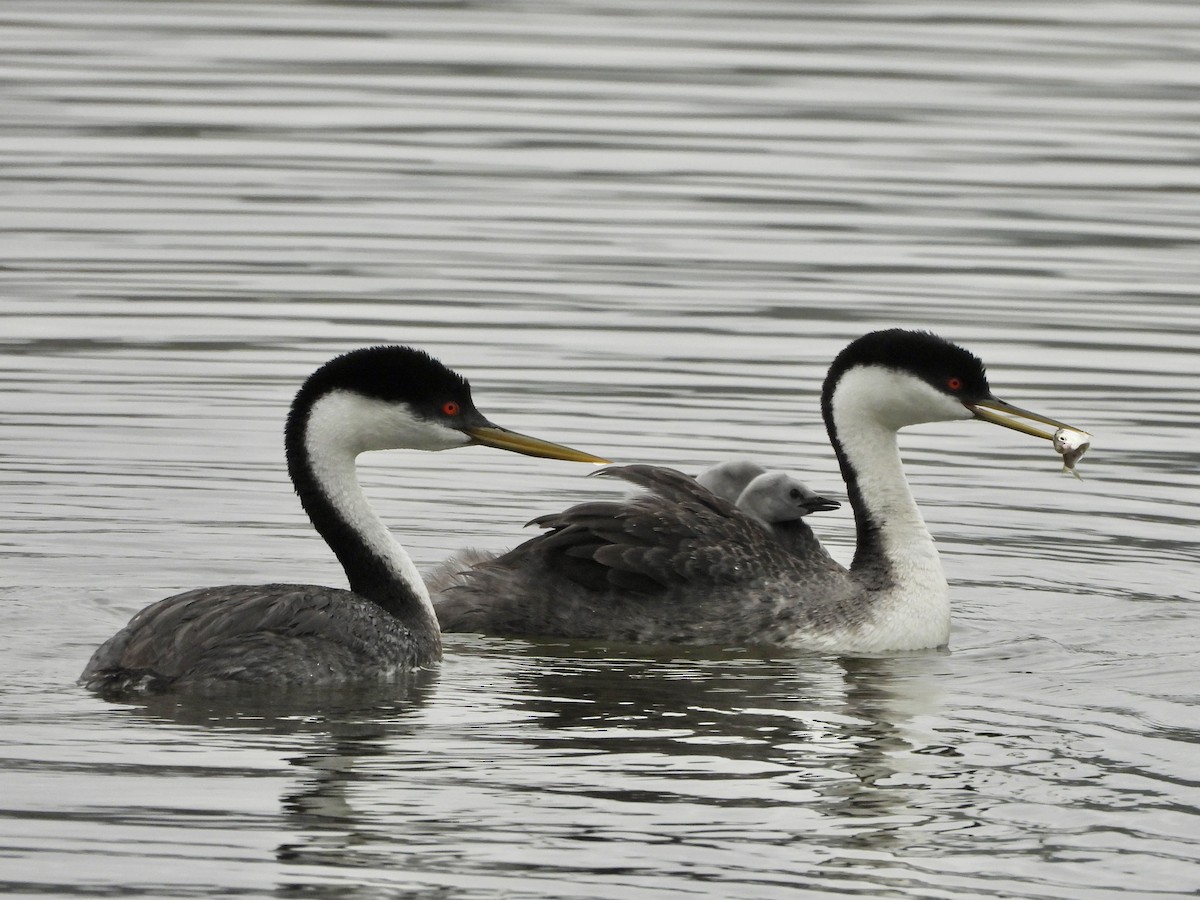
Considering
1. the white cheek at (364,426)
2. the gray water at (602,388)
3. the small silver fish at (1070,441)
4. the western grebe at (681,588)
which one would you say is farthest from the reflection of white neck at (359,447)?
the small silver fish at (1070,441)

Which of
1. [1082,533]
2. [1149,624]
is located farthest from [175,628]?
[1082,533]

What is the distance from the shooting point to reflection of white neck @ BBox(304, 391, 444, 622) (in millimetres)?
10109

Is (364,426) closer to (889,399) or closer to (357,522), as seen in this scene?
(357,522)

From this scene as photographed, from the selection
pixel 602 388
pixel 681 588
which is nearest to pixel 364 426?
pixel 681 588

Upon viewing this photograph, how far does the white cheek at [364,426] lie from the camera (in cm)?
1009

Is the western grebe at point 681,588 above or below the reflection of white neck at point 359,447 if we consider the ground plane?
below

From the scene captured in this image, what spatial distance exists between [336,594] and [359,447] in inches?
26.2

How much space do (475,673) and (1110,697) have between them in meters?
2.38

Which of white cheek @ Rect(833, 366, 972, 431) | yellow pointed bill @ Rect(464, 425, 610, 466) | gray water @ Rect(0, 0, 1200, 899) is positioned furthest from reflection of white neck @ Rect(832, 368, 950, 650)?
yellow pointed bill @ Rect(464, 425, 610, 466)

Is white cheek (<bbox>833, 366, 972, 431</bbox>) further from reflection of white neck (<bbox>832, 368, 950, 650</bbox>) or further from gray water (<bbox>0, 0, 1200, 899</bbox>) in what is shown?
gray water (<bbox>0, 0, 1200, 899</bbox>)

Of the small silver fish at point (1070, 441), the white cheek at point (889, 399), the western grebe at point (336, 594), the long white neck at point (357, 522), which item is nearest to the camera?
the western grebe at point (336, 594)

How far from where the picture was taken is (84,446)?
13414mm

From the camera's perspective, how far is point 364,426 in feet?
33.3

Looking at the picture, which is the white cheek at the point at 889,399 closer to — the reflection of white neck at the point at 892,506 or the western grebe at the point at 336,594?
the reflection of white neck at the point at 892,506
